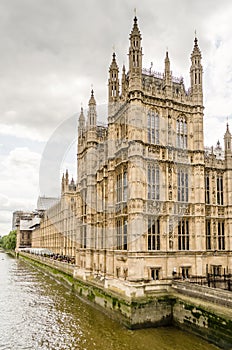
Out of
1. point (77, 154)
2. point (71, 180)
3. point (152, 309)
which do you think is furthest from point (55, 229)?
point (152, 309)

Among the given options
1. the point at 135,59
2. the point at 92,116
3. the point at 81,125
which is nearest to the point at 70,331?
the point at 135,59

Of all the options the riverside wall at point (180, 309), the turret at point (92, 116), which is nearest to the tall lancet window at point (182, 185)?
the riverside wall at point (180, 309)

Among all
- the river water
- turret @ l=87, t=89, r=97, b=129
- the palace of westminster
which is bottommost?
the river water

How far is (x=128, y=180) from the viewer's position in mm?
Answer: 34188

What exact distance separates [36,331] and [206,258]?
18.5m

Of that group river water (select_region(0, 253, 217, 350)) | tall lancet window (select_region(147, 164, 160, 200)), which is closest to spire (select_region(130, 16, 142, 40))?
tall lancet window (select_region(147, 164, 160, 200))

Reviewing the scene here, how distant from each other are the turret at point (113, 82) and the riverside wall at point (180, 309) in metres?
22.2

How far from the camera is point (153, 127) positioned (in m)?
35.7

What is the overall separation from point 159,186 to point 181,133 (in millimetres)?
6946

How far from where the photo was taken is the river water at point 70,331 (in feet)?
79.8

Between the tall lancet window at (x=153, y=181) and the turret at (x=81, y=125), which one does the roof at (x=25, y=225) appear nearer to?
the turret at (x=81, y=125)

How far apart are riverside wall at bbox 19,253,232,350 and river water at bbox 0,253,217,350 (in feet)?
2.50

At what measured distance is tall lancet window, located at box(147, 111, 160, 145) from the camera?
1391 inches

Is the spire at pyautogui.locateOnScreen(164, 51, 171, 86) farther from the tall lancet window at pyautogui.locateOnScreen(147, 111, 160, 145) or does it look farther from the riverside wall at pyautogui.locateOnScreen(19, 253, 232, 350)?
the riverside wall at pyautogui.locateOnScreen(19, 253, 232, 350)
